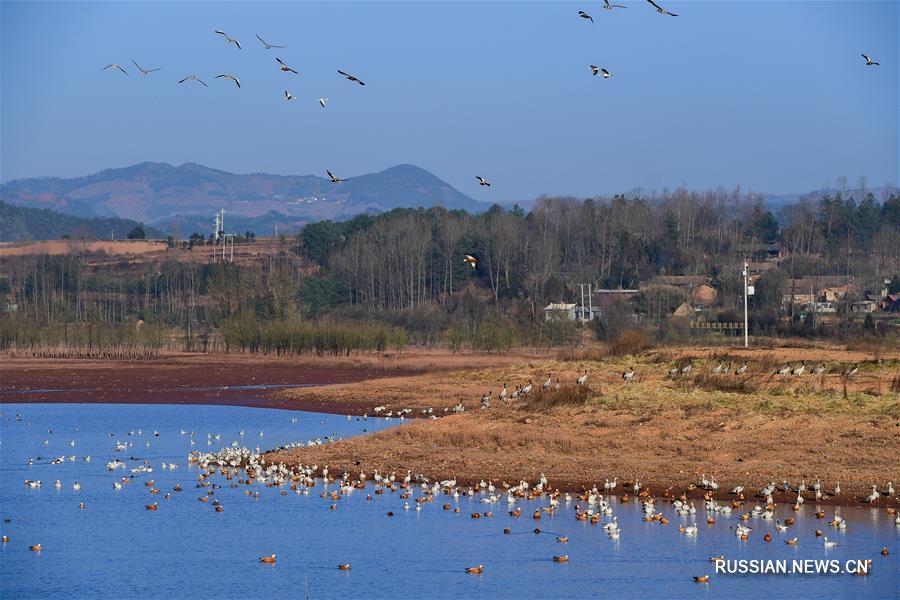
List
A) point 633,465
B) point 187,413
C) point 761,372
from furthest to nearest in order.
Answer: point 187,413, point 761,372, point 633,465

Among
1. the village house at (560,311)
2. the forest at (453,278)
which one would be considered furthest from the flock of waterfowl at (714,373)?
the village house at (560,311)

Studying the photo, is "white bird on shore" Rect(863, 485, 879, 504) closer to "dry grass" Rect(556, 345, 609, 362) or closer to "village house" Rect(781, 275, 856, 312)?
"dry grass" Rect(556, 345, 609, 362)

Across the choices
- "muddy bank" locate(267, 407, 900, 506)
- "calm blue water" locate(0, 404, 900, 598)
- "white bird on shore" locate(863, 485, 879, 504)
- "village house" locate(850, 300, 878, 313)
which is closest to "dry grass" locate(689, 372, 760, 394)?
"muddy bank" locate(267, 407, 900, 506)

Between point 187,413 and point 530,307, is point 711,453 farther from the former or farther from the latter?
point 530,307

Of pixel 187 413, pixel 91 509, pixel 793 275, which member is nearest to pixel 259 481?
pixel 91 509

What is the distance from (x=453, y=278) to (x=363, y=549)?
95.2 meters

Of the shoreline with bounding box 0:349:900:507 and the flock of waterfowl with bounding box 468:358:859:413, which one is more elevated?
the flock of waterfowl with bounding box 468:358:859:413

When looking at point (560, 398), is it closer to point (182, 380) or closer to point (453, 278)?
point (182, 380)

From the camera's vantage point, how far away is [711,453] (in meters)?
25.7

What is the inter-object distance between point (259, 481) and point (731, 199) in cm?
13870

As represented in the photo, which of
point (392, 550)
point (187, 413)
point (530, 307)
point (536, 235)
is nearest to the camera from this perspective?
point (392, 550)

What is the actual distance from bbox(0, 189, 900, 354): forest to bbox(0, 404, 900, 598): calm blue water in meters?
50.3

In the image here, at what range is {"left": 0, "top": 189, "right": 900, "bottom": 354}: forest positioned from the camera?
Result: 78312 mm

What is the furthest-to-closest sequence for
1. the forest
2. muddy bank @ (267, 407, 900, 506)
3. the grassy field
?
the forest → the grassy field → muddy bank @ (267, 407, 900, 506)
